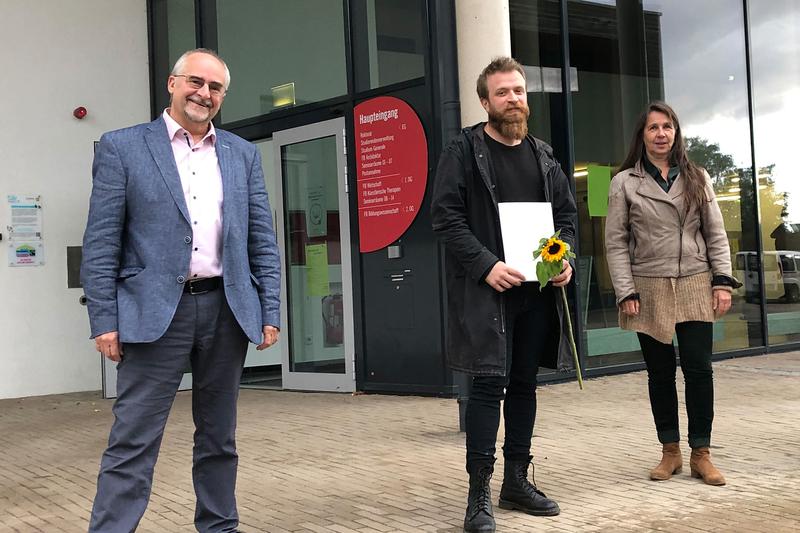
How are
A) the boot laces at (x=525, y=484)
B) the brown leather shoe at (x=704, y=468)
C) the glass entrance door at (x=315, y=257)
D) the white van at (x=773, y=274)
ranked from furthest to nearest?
the white van at (x=773, y=274), the glass entrance door at (x=315, y=257), the brown leather shoe at (x=704, y=468), the boot laces at (x=525, y=484)

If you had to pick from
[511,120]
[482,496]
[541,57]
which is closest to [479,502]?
[482,496]

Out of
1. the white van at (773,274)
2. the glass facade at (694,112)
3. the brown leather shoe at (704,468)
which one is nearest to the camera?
the brown leather shoe at (704,468)

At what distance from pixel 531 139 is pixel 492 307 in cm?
80

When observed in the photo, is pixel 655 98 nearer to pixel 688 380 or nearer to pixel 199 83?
pixel 688 380

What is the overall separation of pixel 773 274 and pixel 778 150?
58.1 inches

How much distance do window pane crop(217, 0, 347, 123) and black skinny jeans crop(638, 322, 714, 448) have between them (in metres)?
4.91

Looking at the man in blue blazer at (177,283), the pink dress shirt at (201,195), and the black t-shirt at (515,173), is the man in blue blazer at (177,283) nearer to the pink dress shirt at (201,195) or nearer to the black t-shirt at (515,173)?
the pink dress shirt at (201,195)

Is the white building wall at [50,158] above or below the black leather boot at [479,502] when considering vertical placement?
above

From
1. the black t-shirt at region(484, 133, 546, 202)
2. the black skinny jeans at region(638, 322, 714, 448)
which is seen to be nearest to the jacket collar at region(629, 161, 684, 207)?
the black skinny jeans at region(638, 322, 714, 448)

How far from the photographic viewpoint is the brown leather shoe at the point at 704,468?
4.25 m

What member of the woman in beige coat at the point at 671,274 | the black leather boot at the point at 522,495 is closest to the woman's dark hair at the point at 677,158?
the woman in beige coat at the point at 671,274

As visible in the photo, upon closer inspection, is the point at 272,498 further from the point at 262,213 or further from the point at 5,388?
the point at 5,388

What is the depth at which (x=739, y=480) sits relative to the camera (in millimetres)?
4348

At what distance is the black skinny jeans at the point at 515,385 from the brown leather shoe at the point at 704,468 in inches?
37.9
